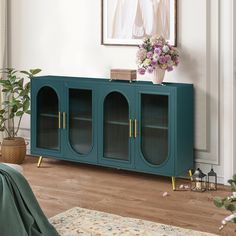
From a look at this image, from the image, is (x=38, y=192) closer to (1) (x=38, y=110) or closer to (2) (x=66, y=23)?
(1) (x=38, y=110)

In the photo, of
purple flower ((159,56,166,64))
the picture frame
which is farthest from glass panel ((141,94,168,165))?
the picture frame

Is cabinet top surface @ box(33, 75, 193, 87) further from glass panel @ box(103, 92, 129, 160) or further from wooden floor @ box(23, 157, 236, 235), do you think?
wooden floor @ box(23, 157, 236, 235)

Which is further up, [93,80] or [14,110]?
[93,80]

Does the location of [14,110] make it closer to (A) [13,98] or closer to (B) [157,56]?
(A) [13,98]

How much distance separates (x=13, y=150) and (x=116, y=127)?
3.19 feet

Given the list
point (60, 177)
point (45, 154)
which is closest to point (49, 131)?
point (45, 154)

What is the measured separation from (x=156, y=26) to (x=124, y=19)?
295 mm

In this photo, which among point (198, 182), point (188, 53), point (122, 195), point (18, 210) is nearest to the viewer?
A: point (18, 210)

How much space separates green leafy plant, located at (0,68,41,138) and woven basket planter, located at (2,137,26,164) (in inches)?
3.3

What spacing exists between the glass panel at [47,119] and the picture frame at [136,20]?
604 millimetres

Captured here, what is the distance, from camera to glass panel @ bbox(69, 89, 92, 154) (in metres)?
4.27

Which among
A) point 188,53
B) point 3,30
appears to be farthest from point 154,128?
point 3,30

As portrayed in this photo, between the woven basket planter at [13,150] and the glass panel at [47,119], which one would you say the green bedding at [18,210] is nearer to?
the glass panel at [47,119]

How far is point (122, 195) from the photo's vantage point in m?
3.66
